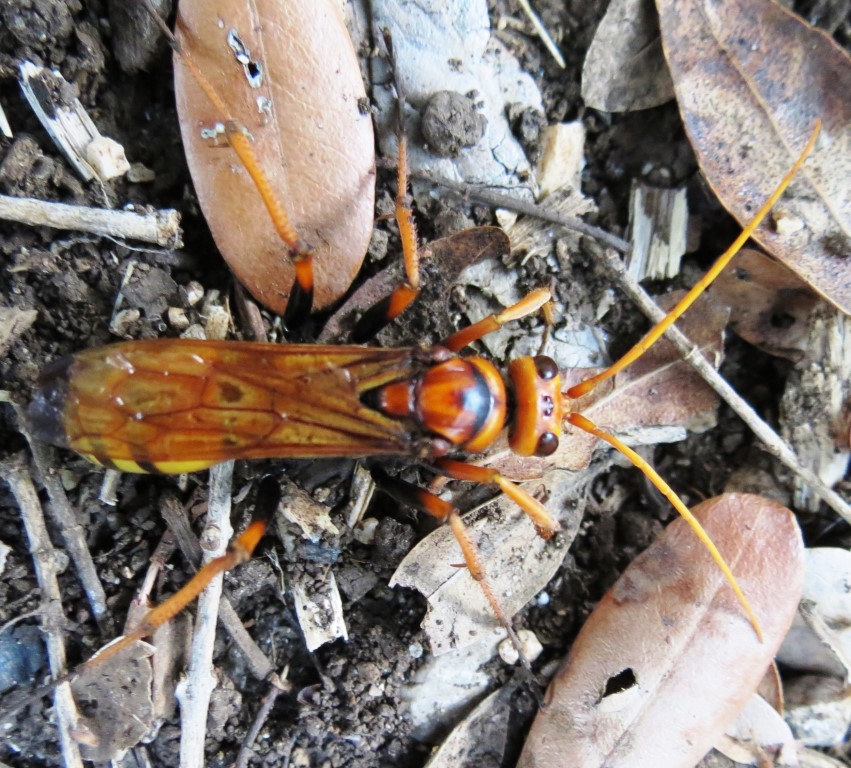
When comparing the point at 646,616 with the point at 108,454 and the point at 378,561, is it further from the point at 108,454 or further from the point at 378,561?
the point at 108,454

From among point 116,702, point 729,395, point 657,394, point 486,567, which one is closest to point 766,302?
point 729,395

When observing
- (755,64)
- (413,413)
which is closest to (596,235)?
(755,64)

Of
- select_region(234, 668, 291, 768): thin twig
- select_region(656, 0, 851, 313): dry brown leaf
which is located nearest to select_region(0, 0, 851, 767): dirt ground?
select_region(234, 668, 291, 768): thin twig

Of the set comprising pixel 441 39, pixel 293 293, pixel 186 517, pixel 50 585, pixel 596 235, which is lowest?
pixel 50 585

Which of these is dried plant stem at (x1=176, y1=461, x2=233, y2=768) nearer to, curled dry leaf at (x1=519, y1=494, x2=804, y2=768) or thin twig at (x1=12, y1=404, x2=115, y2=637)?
thin twig at (x1=12, y1=404, x2=115, y2=637)

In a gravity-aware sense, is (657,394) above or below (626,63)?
below

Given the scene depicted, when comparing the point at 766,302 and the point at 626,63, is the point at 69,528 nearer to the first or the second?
the point at 626,63
